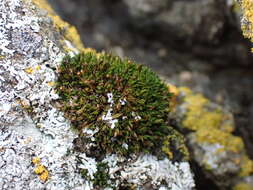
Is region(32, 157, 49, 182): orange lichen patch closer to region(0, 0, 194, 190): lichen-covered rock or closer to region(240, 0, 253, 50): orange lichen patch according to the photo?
region(0, 0, 194, 190): lichen-covered rock

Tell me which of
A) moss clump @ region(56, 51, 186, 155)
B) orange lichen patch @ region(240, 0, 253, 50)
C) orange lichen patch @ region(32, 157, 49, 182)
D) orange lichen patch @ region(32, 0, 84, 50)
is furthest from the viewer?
orange lichen patch @ region(32, 0, 84, 50)

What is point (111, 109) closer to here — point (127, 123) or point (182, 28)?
point (127, 123)

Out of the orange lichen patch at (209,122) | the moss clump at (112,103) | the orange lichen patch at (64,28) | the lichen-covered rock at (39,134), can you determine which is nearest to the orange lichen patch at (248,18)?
the moss clump at (112,103)

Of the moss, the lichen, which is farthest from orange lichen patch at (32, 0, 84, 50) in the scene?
the lichen

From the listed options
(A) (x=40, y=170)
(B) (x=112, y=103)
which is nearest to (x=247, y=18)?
(B) (x=112, y=103)

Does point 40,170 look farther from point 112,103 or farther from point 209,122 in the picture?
point 209,122

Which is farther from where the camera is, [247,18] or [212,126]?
[212,126]

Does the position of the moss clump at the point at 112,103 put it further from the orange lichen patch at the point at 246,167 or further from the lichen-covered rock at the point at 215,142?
the orange lichen patch at the point at 246,167
